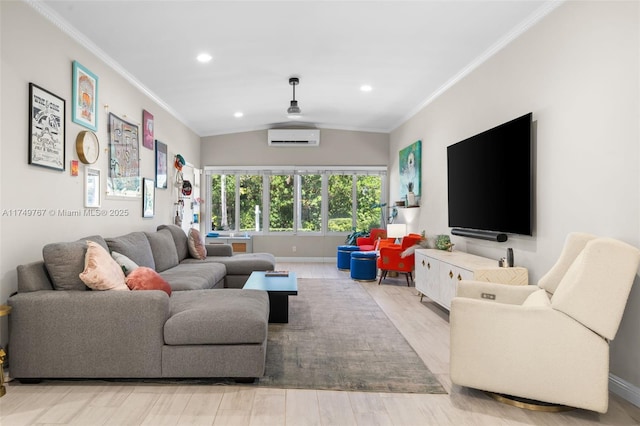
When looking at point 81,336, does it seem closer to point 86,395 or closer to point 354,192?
point 86,395

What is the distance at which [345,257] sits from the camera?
7.69 m

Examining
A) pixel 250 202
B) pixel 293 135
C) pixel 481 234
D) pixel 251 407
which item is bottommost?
pixel 251 407

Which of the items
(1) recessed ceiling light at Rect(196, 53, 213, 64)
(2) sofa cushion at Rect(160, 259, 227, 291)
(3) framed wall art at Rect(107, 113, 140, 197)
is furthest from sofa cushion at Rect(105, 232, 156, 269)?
(1) recessed ceiling light at Rect(196, 53, 213, 64)

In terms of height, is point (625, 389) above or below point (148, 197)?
below

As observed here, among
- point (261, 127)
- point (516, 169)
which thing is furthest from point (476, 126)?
point (261, 127)

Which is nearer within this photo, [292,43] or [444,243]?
[292,43]

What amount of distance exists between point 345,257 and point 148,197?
3710 millimetres

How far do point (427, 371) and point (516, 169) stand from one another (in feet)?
6.34

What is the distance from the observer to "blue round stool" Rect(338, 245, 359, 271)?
7.68 metres

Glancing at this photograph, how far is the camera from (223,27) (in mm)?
3758

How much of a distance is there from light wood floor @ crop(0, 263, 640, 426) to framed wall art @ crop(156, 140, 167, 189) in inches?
140

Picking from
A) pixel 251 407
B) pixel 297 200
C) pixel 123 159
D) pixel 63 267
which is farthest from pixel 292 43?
pixel 297 200

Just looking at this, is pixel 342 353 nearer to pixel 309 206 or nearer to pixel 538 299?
pixel 538 299

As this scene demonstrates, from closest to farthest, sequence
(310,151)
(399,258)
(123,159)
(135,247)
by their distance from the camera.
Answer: (135,247) → (123,159) → (399,258) → (310,151)
